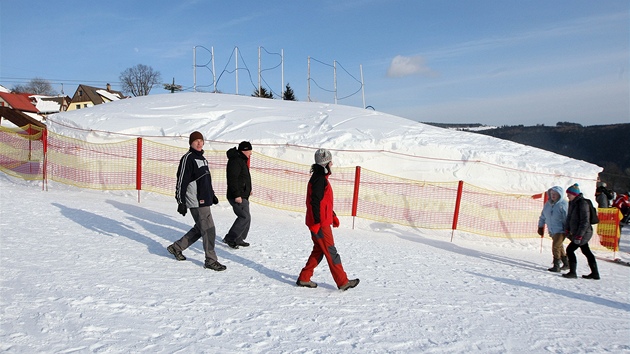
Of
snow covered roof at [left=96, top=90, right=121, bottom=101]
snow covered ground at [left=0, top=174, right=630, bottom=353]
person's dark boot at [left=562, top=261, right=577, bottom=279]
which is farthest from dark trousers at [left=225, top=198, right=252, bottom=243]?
snow covered roof at [left=96, top=90, right=121, bottom=101]

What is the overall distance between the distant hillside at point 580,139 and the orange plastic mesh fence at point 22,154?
67654mm

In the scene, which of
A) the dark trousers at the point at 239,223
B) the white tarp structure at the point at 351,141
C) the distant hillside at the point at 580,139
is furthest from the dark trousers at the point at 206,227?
the distant hillside at the point at 580,139

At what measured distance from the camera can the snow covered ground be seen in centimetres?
370

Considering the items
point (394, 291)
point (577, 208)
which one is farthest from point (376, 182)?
point (394, 291)

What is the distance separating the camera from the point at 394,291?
5.48 meters

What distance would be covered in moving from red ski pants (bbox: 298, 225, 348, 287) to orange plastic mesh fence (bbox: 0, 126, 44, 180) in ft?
35.1

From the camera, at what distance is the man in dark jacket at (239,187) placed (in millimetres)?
6633

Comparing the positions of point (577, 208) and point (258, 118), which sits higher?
point (258, 118)

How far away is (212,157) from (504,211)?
811cm

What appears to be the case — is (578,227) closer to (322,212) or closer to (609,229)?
(322,212)

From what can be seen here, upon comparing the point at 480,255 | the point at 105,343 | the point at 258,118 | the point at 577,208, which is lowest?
the point at 480,255

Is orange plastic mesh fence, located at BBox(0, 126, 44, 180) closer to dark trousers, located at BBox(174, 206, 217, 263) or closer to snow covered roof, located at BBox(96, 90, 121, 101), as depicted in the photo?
dark trousers, located at BBox(174, 206, 217, 263)

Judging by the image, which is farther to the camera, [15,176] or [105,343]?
[15,176]

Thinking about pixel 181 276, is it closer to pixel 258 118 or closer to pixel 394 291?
pixel 394 291
